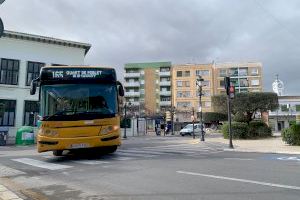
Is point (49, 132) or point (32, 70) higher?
point (32, 70)

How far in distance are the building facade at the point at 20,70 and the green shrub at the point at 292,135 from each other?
24.4m

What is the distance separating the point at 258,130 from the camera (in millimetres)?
30000

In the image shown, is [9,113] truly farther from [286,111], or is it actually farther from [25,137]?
[286,111]

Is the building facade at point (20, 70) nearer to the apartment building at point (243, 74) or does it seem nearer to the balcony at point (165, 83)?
the balcony at point (165, 83)

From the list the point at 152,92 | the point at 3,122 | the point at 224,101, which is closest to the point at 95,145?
the point at 224,101

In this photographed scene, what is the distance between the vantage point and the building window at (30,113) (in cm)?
3778

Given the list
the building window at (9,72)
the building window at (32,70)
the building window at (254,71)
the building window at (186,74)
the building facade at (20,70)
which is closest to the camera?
the building facade at (20,70)

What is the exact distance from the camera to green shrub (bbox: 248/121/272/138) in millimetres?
29594

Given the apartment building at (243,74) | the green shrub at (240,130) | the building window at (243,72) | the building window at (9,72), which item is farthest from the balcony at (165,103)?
the green shrub at (240,130)

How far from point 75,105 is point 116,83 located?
1.85 m

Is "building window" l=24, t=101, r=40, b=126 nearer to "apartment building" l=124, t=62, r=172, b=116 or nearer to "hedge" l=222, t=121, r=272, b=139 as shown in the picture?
"hedge" l=222, t=121, r=272, b=139

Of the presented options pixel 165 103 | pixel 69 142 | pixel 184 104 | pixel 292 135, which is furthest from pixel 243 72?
pixel 69 142

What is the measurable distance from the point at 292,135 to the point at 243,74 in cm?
8083

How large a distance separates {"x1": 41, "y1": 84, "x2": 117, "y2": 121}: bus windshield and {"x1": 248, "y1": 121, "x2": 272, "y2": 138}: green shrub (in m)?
18.9
